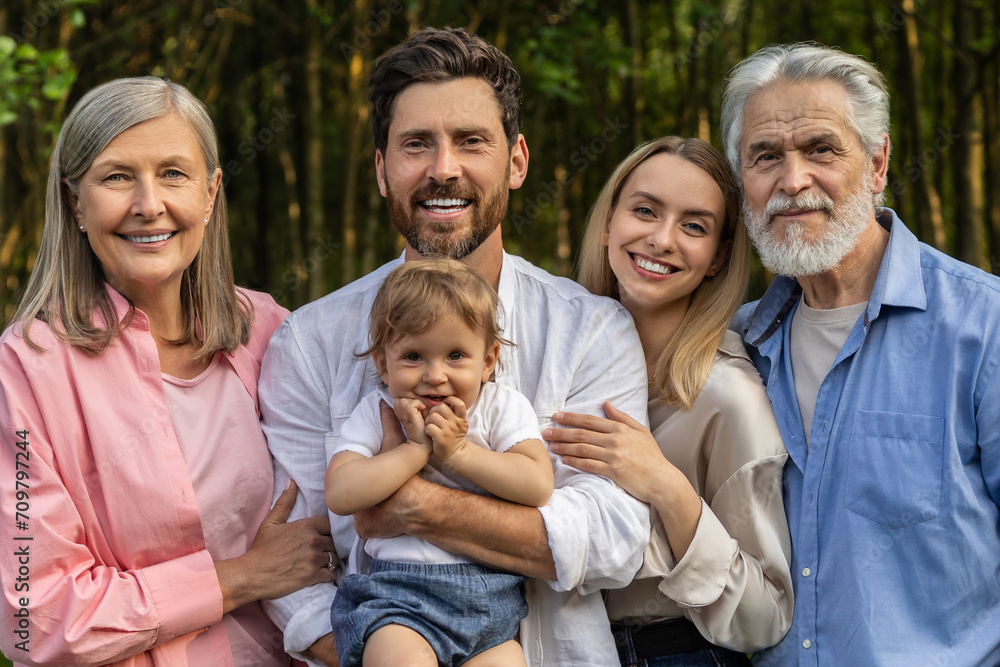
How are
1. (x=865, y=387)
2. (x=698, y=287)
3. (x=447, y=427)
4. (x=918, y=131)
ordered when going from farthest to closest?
1. (x=918, y=131)
2. (x=698, y=287)
3. (x=865, y=387)
4. (x=447, y=427)

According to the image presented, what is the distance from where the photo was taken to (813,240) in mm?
3201

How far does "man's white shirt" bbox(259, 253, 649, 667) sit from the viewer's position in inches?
109

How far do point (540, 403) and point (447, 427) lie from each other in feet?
1.90

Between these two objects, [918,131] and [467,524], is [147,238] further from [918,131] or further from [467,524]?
[918,131]

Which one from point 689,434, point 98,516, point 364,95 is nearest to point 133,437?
point 98,516

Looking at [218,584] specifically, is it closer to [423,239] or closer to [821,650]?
[423,239]

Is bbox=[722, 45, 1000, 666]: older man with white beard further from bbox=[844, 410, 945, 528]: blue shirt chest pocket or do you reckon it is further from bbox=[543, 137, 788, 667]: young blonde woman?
bbox=[543, 137, 788, 667]: young blonde woman

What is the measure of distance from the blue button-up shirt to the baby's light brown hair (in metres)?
1.25

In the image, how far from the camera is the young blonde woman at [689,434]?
9.50 feet

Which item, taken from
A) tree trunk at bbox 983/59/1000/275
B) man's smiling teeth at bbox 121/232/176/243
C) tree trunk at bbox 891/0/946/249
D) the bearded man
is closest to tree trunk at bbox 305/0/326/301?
tree trunk at bbox 891/0/946/249

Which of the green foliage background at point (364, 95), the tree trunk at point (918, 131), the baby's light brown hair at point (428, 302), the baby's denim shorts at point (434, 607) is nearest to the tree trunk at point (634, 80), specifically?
the green foliage background at point (364, 95)

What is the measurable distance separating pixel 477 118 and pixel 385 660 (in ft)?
6.30

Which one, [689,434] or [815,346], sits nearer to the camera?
[689,434]

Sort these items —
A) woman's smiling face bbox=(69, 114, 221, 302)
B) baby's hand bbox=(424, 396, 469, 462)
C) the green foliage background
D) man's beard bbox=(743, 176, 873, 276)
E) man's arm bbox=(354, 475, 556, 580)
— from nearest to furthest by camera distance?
baby's hand bbox=(424, 396, 469, 462) → man's arm bbox=(354, 475, 556, 580) → woman's smiling face bbox=(69, 114, 221, 302) → man's beard bbox=(743, 176, 873, 276) → the green foliage background
